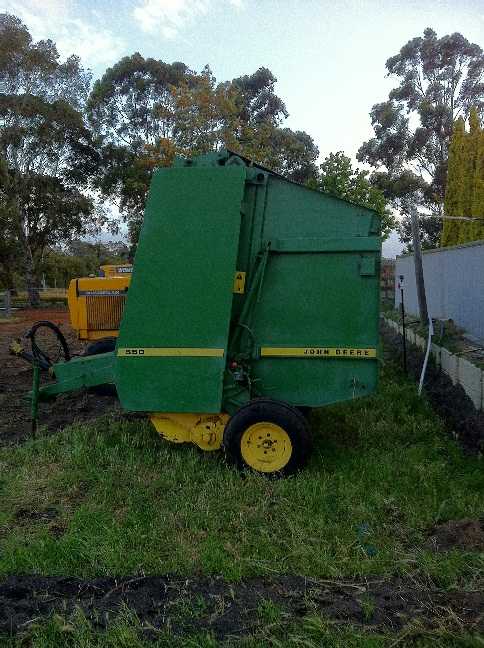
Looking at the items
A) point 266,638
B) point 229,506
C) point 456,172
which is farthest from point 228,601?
point 456,172

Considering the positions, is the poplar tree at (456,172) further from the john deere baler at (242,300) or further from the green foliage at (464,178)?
the john deere baler at (242,300)

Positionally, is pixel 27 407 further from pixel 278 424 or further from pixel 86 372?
pixel 278 424

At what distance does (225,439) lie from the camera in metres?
4.70

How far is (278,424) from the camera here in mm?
4637

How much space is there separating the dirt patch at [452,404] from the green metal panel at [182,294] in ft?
7.91

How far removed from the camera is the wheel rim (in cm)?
469

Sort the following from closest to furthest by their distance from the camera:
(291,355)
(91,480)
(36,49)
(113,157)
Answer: (91,480), (291,355), (36,49), (113,157)

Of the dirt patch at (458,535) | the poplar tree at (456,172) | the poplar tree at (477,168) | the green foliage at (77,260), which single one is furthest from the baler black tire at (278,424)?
the green foliage at (77,260)

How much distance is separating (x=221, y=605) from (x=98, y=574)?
2.58 ft

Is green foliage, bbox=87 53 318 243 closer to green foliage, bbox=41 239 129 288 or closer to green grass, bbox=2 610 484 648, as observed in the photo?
green foliage, bbox=41 239 129 288

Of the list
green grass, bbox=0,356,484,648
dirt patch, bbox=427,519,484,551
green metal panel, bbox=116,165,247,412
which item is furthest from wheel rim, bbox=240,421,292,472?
dirt patch, bbox=427,519,484,551

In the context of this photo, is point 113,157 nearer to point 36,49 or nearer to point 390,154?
point 36,49

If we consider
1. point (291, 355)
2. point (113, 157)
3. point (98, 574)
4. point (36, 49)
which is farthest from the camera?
point (113, 157)

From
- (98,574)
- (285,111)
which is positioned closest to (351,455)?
(98,574)
